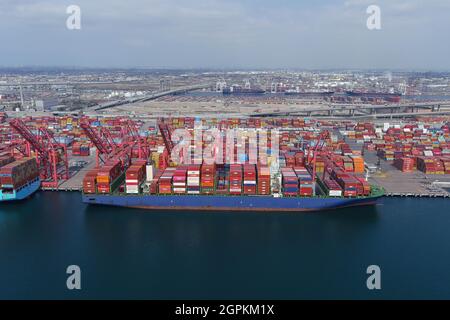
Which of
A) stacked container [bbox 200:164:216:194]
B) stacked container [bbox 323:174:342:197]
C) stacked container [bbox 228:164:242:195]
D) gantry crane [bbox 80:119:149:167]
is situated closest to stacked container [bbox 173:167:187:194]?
stacked container [bbox 200:164:216:194]

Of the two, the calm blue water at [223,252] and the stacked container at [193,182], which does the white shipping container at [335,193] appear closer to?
the calm blue water at [223,252]

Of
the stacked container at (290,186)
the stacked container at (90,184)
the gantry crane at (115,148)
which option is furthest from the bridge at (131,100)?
the stacked container at (290,186)

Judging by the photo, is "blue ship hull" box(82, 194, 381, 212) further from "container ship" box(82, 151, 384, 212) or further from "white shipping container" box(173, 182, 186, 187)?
"white shipping container" box(173, 182, 186, 187)

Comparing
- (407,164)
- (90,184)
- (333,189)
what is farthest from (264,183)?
(407,164)

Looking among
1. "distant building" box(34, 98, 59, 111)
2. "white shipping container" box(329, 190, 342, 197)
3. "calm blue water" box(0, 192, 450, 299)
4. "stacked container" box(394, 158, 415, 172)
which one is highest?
"distant building" box(34, 98, 59, 111)
